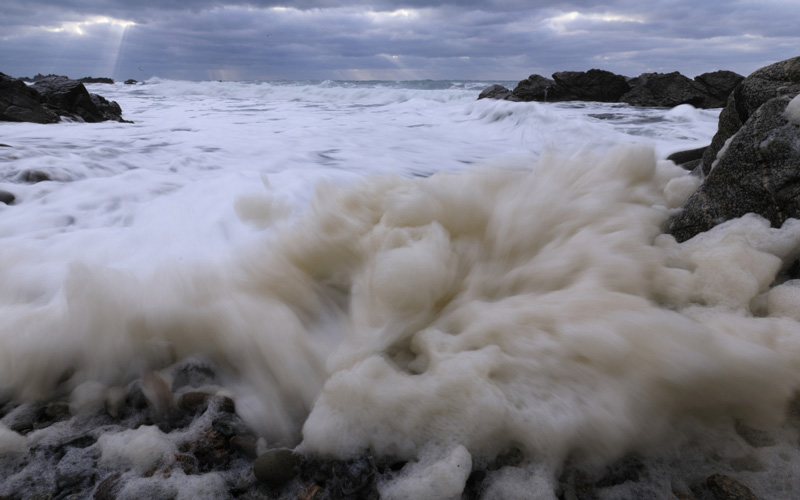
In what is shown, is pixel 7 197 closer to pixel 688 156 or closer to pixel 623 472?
pixel 623 472

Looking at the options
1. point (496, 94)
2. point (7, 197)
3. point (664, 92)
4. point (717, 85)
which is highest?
point (717, 85)

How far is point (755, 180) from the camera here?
6.60 ft

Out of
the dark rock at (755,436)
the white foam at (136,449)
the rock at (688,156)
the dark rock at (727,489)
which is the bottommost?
the white foam at (136,449)

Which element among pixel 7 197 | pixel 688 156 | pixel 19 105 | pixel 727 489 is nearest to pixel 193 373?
pixel 727 489

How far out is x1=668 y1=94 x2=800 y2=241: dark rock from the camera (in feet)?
6.29

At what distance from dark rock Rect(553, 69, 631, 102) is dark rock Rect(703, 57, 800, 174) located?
43.3 ft

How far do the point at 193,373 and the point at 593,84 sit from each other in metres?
15.9

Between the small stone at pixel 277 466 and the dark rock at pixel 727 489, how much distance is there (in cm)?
101

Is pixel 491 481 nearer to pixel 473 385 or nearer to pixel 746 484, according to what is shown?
pixel 473 385

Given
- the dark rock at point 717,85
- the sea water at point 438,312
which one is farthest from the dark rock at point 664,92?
the sea water at point 438,312

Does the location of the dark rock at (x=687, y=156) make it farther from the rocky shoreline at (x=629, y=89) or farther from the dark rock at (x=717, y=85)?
the dark rock at (x=717, y=85)

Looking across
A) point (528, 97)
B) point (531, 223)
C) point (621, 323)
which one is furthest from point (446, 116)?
point (621, 323)

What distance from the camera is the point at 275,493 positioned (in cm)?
123

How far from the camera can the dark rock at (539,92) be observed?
15070 millimetres
